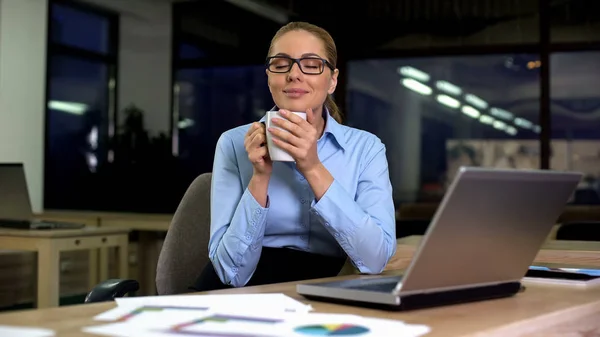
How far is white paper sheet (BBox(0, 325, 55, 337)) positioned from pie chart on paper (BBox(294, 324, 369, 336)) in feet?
0.88

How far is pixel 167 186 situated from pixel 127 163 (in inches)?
19.2

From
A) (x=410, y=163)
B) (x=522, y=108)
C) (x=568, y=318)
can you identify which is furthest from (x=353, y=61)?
(x=568, y=318)

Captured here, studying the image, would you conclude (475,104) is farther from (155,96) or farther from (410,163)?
(155,96)

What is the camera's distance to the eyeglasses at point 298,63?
64.1 inches

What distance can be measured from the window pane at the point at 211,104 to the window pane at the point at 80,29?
2.84ft

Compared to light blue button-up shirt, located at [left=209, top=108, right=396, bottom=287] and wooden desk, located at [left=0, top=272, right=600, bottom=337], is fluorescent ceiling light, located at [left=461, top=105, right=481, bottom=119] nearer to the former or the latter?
light blue button-up shirt, located at [left=209, top=108, right=396, bottom=287]

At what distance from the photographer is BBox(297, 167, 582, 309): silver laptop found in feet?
3.18

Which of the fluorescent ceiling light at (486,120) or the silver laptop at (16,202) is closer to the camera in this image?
the silver laptop at (16,202)

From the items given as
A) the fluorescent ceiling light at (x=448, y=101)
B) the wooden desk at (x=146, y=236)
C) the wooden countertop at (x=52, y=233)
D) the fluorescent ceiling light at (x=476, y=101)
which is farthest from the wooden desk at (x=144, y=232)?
the fluorescent ceiling light at (x=476, y=101)

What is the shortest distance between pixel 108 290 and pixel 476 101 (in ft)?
20.1

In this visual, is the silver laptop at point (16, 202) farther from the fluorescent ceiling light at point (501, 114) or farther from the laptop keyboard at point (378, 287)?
the fluorescent ceiling light at point (501, 114)

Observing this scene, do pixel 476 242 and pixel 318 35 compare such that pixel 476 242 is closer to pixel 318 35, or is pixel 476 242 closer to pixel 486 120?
Result: pixel 318 35

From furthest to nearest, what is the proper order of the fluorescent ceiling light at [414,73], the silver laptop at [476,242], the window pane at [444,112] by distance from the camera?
the fluorescent ceiling light at [414,73] < the window pane at [444,112] < the silver laptop at [476,242]

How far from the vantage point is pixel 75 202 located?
7.72m
